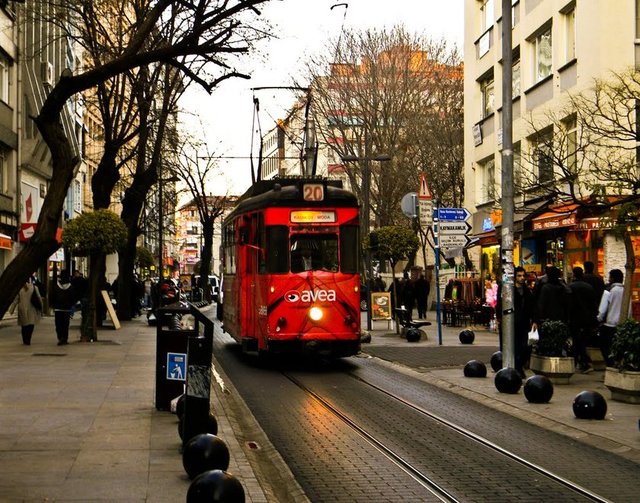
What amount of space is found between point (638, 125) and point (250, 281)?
25.8 ft

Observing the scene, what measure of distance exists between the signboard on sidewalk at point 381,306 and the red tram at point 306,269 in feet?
33.5

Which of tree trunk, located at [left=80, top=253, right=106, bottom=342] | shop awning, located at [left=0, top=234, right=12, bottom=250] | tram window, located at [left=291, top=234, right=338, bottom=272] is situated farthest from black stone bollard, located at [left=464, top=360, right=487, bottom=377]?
shop awning, located at [left=0, top=234, right=12, bottom=250]

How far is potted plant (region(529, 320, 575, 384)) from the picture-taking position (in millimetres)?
14680

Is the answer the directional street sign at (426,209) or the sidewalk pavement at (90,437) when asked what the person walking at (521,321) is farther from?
the directional street sign at (426,209)

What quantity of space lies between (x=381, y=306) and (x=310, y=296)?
11171 mm

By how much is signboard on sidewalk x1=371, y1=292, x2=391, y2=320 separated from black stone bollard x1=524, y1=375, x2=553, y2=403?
15383 millimetres

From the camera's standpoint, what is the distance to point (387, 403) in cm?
1325

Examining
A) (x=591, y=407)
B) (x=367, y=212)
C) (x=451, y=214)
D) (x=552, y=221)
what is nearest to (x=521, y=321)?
(x=591, y=407)

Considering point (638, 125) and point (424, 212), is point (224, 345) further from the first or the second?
point (638, 125)

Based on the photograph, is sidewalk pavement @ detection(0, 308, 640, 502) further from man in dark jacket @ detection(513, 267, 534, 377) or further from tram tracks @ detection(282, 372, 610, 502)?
tram tracks @ detection(282, 372, 610, 502)

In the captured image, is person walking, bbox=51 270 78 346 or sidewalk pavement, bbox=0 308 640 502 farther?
person walking, bbox=51 270 78 346

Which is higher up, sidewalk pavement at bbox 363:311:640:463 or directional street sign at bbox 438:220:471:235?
directional street sign at bbox 438:220:471:235

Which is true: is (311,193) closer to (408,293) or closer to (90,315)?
(90,315)

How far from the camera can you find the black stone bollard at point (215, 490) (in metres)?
5.82
